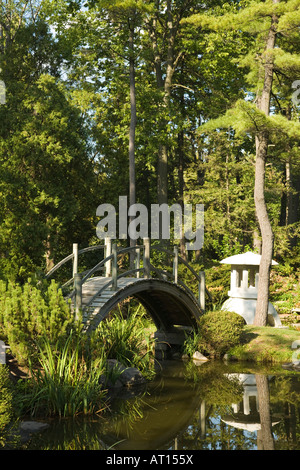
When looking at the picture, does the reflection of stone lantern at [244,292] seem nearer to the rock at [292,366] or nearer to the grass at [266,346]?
the grass at [266,346]

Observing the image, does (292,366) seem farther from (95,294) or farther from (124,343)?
(95,294)

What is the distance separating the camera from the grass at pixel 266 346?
45.0 feet

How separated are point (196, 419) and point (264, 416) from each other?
1112 millimetres

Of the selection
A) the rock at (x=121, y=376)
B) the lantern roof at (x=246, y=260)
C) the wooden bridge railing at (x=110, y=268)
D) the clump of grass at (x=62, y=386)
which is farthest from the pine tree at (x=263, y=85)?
the clump of grass at (x=62, y=386)

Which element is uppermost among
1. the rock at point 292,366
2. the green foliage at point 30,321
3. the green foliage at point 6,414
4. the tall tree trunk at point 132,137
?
the tall tree trunk at point 132,137

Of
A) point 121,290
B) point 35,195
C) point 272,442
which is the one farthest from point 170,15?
point 272,442

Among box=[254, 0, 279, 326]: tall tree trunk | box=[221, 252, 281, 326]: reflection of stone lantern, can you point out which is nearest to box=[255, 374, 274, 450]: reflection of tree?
box=[254, 0, 279, 326]: tall tree trunk

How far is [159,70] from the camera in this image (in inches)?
882

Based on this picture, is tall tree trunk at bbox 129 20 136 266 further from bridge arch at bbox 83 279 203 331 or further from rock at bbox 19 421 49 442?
rock at bbox 19 421 49 442

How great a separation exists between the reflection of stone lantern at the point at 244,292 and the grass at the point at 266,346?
5.25ft

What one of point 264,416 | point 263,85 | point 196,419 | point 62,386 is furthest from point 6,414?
point 263,85

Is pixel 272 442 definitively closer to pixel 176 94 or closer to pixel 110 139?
pixel 110 139

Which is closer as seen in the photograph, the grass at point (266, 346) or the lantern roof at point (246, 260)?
the grass at point (266, 346)

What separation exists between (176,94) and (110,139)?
409 centimetres
